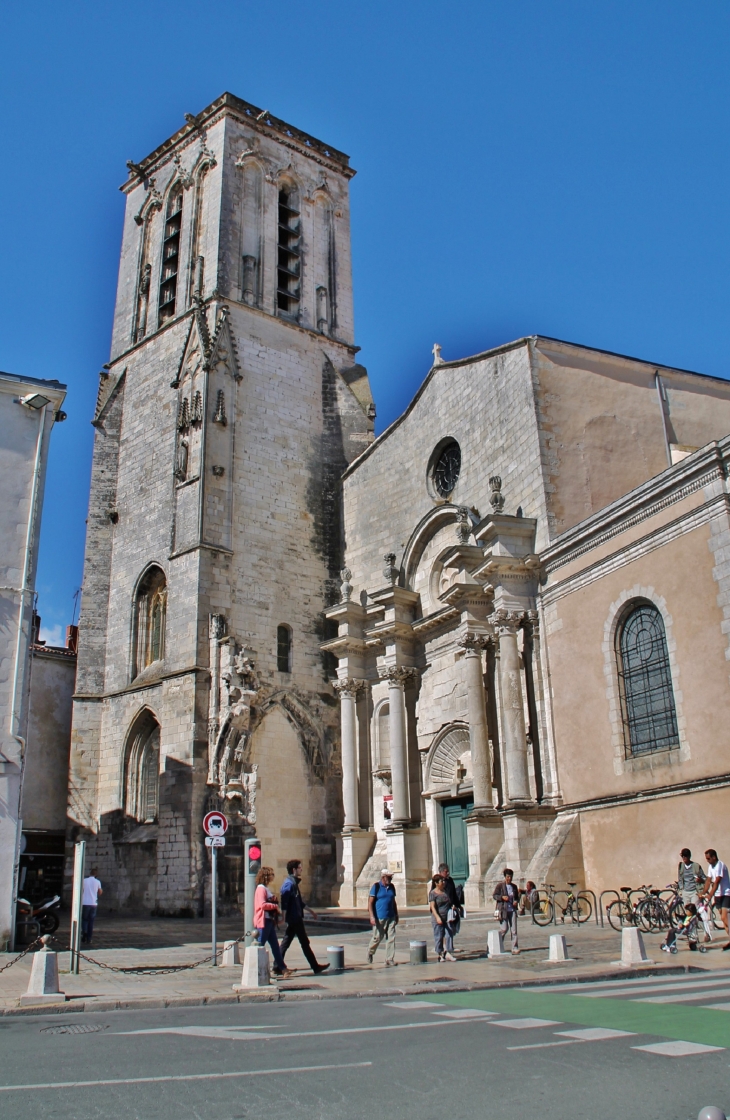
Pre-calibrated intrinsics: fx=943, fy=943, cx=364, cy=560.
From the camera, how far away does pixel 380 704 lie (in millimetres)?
22250

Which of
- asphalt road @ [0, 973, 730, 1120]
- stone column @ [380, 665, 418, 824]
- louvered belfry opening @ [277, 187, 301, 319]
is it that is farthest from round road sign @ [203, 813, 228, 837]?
louvered belfry opening @ [277, 187, 301, 319]

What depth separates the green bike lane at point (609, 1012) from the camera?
229 inches

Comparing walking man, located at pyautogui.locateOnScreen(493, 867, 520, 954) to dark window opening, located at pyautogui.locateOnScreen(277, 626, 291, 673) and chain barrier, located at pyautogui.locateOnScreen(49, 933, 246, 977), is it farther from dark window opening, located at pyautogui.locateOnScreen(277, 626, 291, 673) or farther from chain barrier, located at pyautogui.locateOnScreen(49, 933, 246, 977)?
dark window opening, located at pyautogui.locateOnScreen(277, 626, 291, 673)

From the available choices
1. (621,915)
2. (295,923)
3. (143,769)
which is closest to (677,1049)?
(295,923)

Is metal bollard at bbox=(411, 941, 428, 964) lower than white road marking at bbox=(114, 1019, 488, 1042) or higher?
higher

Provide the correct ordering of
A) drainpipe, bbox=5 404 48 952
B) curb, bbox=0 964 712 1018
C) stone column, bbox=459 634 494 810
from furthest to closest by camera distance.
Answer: stone column, bbox=459 634 494 810 < drainpipe, bbox=5 404 48 952 < curb, bbox=0 964 712 1018

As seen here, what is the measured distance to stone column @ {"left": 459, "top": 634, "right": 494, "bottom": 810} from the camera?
17.8m

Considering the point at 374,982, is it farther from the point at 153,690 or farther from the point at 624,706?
the point at 153,690

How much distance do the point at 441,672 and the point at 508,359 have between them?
690 cm

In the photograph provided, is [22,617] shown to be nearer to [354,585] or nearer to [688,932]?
[688,932]

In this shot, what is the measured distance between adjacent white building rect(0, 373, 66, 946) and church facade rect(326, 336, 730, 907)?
7889mm

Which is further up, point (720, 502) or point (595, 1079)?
point (720, 502)

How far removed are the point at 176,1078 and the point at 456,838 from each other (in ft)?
49.7

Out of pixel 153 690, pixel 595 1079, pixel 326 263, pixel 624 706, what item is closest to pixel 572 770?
pixel 624 706
